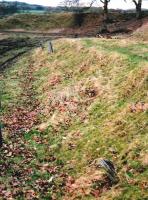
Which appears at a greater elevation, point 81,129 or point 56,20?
point 56,20

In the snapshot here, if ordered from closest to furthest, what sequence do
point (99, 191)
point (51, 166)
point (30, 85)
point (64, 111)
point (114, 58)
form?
point (99, 191) → point (51, 166) → point (64, 111) → point (114, 58) → point (30, 85)

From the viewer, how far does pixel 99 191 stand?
11633 millimetres

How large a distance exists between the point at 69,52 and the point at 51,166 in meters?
15.9

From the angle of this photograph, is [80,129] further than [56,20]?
No

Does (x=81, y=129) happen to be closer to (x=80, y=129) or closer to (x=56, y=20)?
(x=80, y=129)

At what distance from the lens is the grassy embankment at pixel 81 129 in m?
12.1

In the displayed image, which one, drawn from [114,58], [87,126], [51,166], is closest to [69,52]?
[114,58]

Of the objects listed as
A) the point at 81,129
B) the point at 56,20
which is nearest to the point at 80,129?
the point at 81,129

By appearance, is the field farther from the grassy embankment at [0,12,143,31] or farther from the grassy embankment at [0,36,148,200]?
the grassy embankment at [0,12,143,31]

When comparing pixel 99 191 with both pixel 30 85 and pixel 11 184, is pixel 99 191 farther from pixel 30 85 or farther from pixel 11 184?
pixel 30 85

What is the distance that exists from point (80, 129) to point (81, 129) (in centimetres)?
6

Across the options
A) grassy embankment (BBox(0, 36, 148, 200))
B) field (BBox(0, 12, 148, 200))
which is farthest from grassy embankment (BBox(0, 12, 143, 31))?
grassy embankment (BBox(0, 36, 148, 200))

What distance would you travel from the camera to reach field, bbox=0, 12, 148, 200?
12023 millimetres

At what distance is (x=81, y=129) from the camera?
51.7 feet
